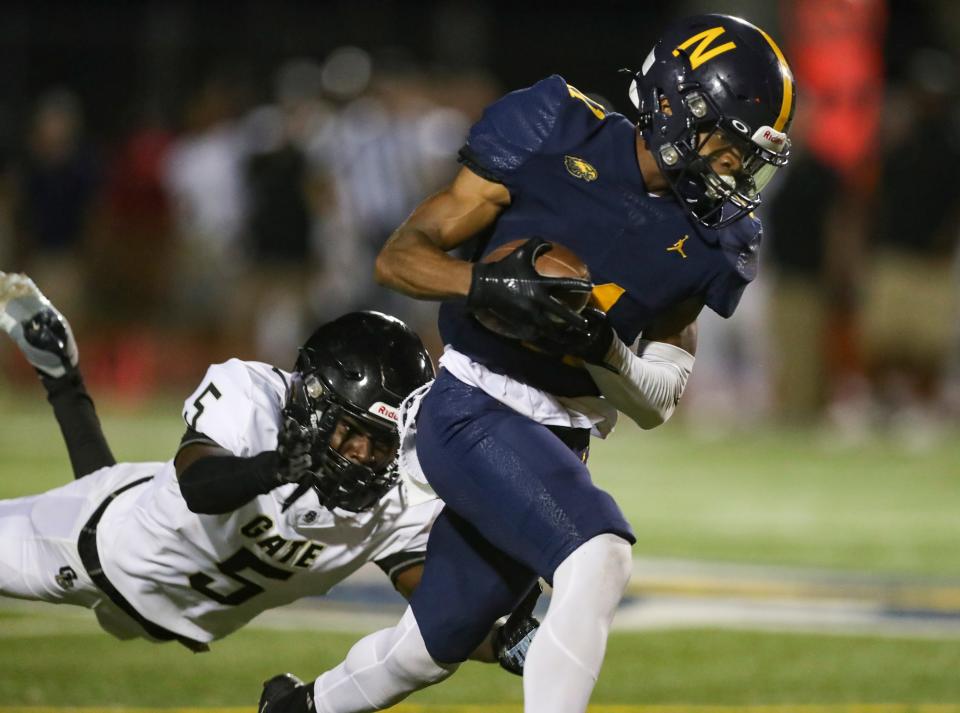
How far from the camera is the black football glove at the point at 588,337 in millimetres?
3566

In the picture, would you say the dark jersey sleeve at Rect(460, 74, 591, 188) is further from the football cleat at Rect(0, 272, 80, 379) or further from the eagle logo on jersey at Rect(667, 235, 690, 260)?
the football cleat at Rect(0, 272, 80, 379)

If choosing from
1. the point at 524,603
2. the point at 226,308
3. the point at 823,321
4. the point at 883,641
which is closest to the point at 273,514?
the point at 524,603

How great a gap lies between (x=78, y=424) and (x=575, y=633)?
7.01 feet

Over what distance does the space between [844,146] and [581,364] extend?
9.38 m

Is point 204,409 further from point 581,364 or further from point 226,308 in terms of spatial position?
point 226,308

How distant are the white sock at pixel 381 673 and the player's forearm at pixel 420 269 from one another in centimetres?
80

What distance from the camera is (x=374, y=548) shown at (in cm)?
452

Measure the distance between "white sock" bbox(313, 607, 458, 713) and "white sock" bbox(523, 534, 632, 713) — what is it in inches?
19.9

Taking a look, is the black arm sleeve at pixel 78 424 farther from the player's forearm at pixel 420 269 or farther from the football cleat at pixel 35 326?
the player's forearm at pixel 420 269

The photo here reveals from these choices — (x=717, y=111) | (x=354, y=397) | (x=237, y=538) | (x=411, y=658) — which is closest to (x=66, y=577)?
(x=237, y=538)

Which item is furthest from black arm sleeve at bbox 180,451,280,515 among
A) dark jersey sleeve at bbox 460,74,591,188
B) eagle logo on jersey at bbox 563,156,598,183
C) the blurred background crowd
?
the blurred background crowd

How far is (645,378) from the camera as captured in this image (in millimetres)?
3760

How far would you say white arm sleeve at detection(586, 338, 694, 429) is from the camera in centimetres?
371

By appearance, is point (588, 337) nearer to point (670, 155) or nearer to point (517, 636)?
point (670, 155)
